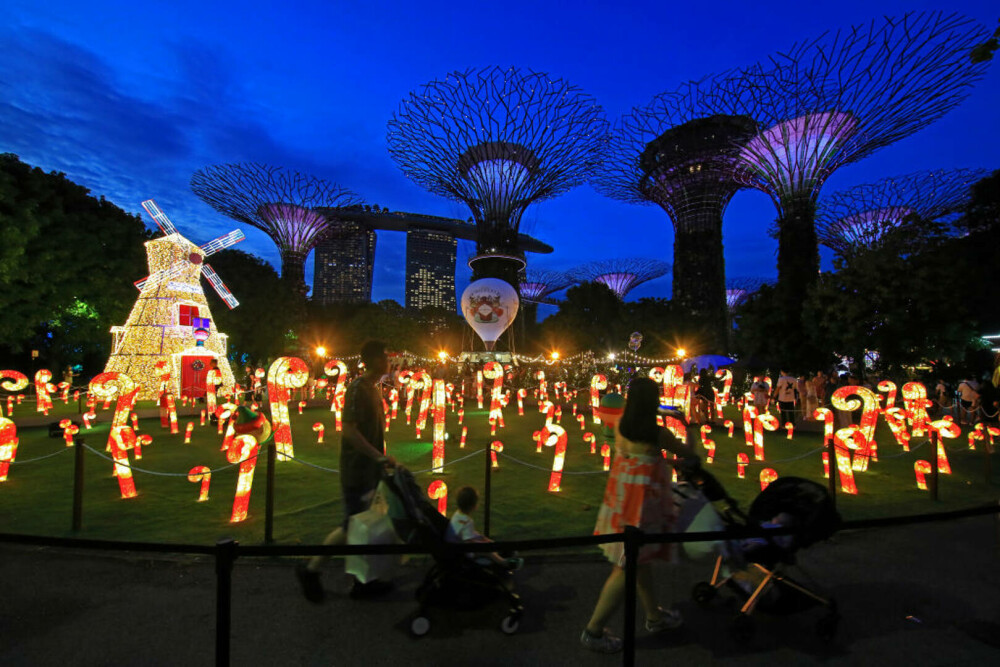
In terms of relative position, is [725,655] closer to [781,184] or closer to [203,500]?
[203,500]

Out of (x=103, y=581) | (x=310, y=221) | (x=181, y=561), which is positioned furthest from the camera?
(x=310, y=221)

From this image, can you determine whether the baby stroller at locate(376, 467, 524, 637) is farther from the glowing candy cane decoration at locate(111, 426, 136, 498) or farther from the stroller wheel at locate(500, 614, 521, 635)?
the glowing candy cane decoration at locate(111, 426, 136, 498)

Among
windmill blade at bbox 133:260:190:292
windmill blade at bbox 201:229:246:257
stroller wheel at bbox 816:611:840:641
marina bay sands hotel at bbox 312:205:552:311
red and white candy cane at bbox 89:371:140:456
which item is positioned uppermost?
marina bay sands hotel at bbox 312:205:552:311

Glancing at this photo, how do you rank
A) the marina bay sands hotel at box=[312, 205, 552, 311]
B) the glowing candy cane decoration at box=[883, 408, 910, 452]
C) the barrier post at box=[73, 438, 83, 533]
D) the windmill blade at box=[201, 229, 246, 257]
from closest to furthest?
the barrier post at box=[73, 438, 83, 533] < the glowing candy cane decoration at box=[883, 408, 910, 452] < the windmill blade at box=[201, 229, 246, 257] < the marina bay sands hotel at box=[312, 205, 552, 311]

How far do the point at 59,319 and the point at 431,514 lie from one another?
2828cm

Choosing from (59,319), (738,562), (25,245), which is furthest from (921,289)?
(59,319)

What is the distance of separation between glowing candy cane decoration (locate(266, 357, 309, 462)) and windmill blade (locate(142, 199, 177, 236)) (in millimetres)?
19044

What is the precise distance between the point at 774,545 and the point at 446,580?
2.37 meters

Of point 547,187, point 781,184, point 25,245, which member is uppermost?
point 547,187

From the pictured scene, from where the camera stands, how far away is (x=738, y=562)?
12.9 ft

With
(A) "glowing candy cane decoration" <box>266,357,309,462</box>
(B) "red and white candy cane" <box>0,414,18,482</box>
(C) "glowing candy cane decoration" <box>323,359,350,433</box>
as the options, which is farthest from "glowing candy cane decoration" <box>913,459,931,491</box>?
(B) "red and white candy cane" <box>0,414,18,482</box>

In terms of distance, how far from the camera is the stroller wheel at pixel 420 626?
368 centimetres

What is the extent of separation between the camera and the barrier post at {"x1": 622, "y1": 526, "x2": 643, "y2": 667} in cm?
282

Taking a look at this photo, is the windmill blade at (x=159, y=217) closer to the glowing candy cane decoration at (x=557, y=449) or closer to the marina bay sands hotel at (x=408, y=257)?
the glowing candy cane decoration at (x=557, y=449)
